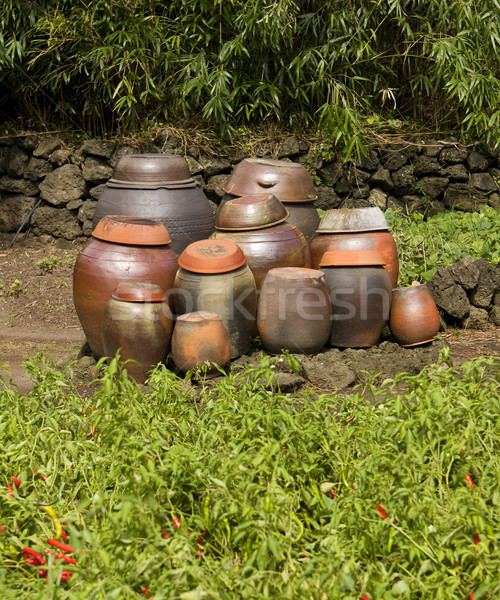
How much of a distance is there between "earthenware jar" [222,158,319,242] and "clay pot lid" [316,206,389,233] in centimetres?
47

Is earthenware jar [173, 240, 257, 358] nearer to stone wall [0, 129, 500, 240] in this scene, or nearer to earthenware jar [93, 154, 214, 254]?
earthenware jar [93, 154, 214, 254]

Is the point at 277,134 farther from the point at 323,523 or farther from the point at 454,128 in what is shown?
the point at 323,523

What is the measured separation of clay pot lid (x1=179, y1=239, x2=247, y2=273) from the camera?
4.10 meters

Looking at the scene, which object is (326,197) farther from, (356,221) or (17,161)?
(17,161)

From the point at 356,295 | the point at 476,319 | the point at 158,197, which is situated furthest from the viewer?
the point at 476,319

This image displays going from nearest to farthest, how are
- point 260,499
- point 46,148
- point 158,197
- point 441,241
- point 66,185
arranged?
point 260,499 → point 158,197 → point 441,241 → point 66,185 → point 46,148

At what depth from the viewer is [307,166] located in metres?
6.99

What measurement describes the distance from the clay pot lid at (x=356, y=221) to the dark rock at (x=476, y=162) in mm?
2905

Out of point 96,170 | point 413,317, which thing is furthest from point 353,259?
point 96,170

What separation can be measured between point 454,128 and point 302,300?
164 inches

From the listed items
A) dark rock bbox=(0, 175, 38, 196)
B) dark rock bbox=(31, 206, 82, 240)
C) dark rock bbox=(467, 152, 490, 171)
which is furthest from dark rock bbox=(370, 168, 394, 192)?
dark rock bbox=(0, 175, 38, 196)

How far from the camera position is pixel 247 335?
168 inches

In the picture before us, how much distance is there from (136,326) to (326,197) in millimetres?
3660

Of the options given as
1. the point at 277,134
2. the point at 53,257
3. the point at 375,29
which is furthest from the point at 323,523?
the point at 375,29
